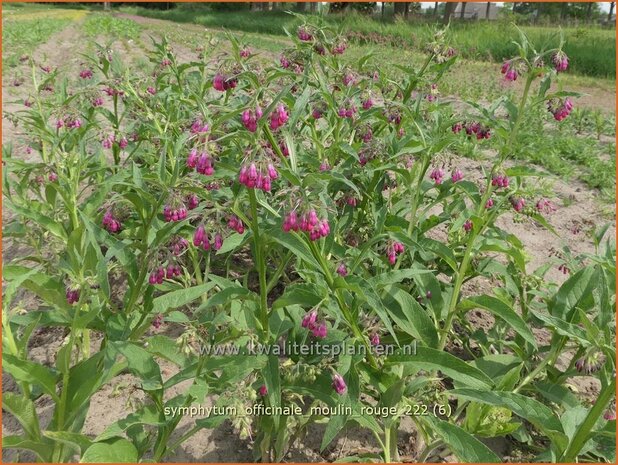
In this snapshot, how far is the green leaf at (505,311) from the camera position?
225 cm

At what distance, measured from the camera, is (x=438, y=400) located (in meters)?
2.29

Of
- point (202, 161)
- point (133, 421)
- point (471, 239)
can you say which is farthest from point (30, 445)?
point (471, 239)

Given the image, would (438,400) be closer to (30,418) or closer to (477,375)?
(477,375)

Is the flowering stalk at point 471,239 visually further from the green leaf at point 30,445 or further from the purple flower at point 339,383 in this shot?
the green leaf at point 30,445

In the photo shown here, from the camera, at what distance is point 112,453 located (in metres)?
1.91

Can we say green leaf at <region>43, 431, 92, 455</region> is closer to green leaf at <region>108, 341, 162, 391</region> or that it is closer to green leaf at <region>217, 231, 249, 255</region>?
green leaf at <region>108, 341, 162, 391</region>

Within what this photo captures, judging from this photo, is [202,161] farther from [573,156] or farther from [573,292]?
[573,156]

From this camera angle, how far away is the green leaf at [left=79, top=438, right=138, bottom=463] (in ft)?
6.03

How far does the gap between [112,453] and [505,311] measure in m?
1.78

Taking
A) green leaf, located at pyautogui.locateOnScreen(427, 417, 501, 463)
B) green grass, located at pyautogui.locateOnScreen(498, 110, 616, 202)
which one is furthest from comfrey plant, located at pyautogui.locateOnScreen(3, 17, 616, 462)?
green grass, located at pyautogui.locateOnScreen(498, 110, 616, 202)

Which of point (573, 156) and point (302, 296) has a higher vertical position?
point (302, 296)

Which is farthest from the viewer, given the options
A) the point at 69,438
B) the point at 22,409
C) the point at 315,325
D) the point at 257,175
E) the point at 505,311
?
the point at 505,311

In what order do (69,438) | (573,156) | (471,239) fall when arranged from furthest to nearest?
(573,156), (471,239), (69,438)

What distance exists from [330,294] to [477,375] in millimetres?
687
